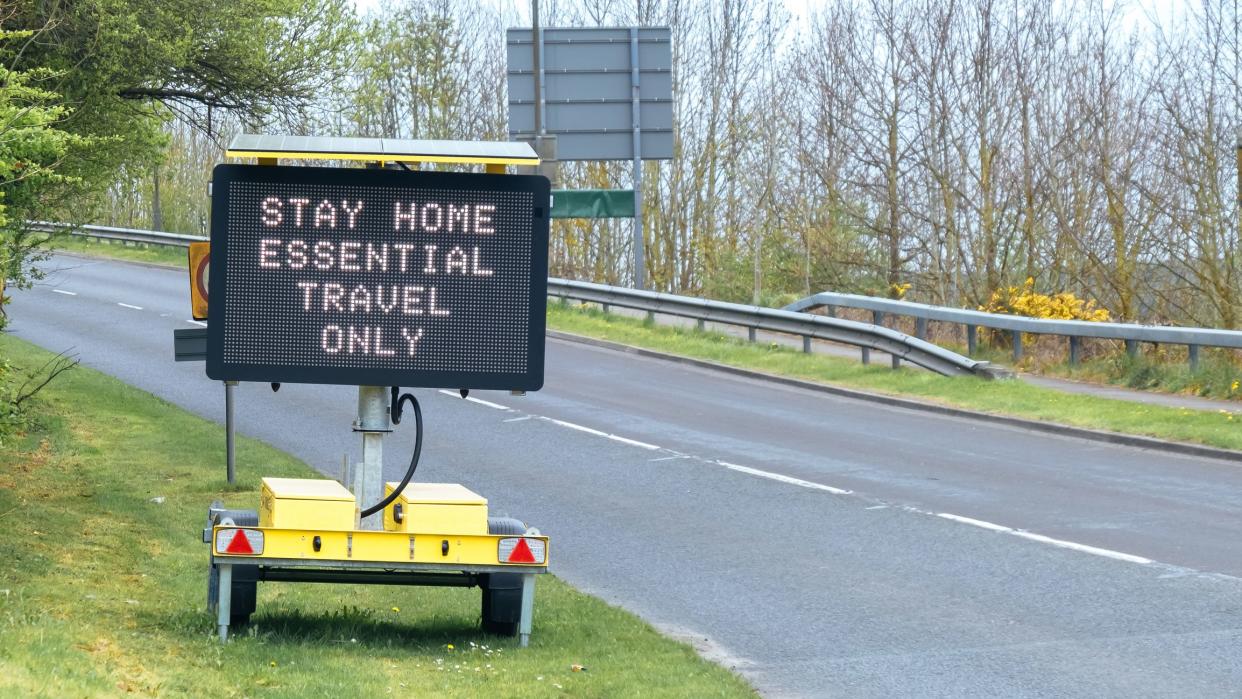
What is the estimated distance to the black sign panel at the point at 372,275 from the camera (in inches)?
321

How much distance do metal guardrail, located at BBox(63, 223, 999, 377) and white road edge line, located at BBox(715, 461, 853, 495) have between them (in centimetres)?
718

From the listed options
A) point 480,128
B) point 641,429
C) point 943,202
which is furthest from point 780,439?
point 480,128

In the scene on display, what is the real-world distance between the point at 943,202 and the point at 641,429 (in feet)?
52.5

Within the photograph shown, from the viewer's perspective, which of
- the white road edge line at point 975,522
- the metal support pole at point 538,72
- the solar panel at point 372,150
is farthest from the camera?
the metal support pole at point 538,72

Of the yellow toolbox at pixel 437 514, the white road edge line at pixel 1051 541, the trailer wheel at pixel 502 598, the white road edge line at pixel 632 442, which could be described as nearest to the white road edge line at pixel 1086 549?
the white road edge line at pixel 1051 541

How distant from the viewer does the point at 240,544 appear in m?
8.12

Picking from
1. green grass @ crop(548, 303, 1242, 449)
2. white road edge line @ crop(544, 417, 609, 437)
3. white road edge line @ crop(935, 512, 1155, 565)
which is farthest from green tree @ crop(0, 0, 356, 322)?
green grass @ crop(548, 303, 1242, 449)

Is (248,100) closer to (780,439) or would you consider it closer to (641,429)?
(641,429)

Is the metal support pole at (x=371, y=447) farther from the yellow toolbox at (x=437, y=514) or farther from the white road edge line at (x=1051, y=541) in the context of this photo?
the white road edge line at (x=1051, y=541)

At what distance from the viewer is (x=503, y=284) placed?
27.2 feet

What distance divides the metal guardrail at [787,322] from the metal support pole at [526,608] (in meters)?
10.0

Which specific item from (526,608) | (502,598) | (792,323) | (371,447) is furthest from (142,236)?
(526,608)

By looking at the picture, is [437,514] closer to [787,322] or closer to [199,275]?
[199,275]

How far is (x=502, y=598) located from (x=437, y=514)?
1.93 feet
